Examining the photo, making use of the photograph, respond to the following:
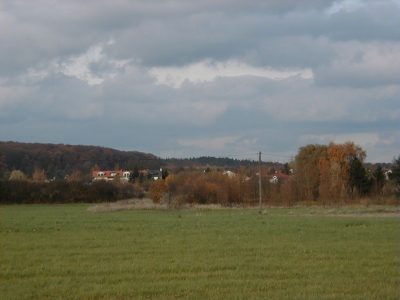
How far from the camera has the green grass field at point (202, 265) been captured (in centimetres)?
870

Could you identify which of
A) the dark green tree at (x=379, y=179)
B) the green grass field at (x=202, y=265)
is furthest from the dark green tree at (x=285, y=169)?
the green grass field at (x=202, y=265)

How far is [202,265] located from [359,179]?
195 feet

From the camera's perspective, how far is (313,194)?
214 ft

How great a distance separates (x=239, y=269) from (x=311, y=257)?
2697 mm

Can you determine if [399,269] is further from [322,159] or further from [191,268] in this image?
[322,159]

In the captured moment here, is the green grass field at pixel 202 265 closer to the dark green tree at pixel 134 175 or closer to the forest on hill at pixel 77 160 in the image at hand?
the forest on hill at pixel 77 160

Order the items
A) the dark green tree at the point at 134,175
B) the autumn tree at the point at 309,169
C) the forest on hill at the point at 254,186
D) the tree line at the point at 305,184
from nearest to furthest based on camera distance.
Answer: the tree line at the point at 305,184
the forest on hill at the point at 254,186
the autumn tree at the point at 309,169
the dark green tree at the point at 134,175

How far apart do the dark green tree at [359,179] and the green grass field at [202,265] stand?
49377mm

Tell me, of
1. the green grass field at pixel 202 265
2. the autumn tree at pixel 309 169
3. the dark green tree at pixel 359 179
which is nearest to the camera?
the green grass field at pixel 202 265

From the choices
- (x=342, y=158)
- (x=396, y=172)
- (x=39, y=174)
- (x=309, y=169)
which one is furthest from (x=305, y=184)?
(x=39, y=174)

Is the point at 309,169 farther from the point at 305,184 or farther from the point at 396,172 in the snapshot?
the point at 396,172

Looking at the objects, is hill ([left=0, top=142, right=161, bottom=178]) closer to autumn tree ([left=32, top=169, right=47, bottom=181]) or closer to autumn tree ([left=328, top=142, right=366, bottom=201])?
autumn tree ([left=32, top=169, right=47, bottom=181])

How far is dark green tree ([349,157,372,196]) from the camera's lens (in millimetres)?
65375

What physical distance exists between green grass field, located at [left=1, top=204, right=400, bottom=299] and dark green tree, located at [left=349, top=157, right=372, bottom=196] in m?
49.4
